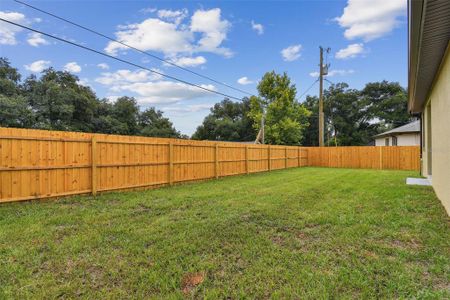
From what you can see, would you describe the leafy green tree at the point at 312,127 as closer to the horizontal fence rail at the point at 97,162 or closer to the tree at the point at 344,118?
the tree at the point at 344,118

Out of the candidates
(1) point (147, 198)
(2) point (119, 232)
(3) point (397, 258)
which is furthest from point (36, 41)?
(3) point (397, 258)

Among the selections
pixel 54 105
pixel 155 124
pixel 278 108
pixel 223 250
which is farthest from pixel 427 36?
pixel 155 124

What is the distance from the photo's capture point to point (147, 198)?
6.29 metres

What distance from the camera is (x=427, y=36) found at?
3764mm

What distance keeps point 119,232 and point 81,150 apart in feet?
10.9

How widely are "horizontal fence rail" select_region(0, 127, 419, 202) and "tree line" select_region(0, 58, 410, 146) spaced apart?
14.1m

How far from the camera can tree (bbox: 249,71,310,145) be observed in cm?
2472

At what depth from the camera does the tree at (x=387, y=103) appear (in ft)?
109

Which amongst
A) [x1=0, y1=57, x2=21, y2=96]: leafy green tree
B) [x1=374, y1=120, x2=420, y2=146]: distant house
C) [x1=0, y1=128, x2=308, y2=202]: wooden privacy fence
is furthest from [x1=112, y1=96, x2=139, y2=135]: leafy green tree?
[x1=374, y1=120, x2=420, y2=146]: distant house

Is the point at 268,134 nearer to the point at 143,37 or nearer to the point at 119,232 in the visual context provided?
the point at 143,37

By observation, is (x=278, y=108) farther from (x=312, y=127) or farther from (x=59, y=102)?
(x=59, y=102)

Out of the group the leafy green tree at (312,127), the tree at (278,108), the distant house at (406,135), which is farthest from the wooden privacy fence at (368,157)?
the leafy green tree at (312,127)

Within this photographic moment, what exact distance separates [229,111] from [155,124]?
12435 mm

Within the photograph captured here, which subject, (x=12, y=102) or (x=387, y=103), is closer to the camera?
(x=12, y=102)
